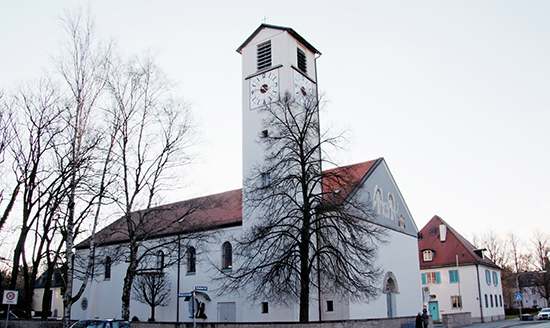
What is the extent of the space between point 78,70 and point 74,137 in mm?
3028

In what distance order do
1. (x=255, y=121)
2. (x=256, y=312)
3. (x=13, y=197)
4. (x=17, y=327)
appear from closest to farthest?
(x=13, y=197)
(x=17, y=327)
(x=256, y=312)
(x=255, y=121)

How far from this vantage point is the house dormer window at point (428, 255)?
150ft

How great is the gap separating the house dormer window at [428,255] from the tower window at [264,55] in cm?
2706

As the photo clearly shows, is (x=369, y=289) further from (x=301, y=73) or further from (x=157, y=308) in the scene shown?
(x=157, y=308)

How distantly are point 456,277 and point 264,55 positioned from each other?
2754cm

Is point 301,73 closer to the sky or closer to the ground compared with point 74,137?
closer to the sky

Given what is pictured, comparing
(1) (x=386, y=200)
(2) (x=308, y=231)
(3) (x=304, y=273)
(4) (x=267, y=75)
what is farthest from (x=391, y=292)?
(4) (x=267, y=75)

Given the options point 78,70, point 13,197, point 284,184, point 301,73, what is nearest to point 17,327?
point 13,197

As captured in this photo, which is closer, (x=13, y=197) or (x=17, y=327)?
(x=13, y=197)

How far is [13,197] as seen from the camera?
1847cm

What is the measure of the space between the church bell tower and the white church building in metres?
0.06

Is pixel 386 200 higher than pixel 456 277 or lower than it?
higher

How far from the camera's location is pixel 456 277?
1688 inches

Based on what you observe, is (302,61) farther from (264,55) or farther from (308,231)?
(308,231)
